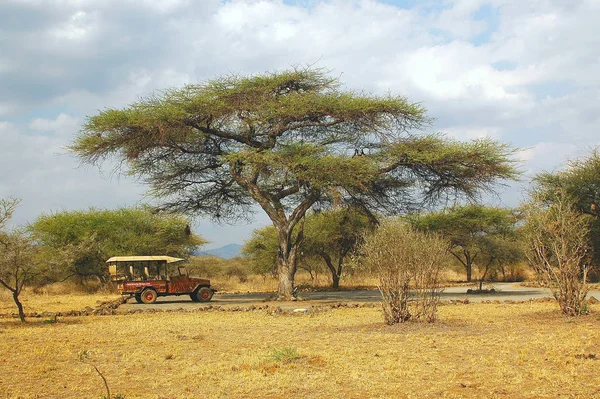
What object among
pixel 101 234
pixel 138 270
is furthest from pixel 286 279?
pixel 101 234

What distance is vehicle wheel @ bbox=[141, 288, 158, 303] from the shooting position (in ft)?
79.8

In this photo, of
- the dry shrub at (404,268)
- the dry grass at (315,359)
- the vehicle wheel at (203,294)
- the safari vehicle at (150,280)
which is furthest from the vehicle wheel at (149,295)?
the dry shrub at (404,268)

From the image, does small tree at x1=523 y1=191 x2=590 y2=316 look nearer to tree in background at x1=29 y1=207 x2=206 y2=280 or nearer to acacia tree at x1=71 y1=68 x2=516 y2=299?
acacia tree at x1=71 y1=68 x2=516 y2=299

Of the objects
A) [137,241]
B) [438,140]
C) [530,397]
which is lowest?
[530,397]

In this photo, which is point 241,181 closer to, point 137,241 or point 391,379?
point 137,241

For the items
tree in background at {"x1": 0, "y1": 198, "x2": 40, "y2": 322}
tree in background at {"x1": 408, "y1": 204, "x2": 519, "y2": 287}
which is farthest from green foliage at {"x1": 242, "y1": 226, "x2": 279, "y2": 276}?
tree in background at {"x1": 0, "y1": 198, "x2": 40, "y2": 322}

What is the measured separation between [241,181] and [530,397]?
59.6 ft

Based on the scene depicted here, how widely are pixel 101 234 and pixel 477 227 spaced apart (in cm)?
2235

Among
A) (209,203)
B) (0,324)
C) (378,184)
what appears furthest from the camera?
(209,203)

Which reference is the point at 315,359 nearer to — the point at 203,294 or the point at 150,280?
the point at 150,280

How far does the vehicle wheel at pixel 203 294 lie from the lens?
25281mm

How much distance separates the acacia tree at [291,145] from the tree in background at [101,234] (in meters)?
10.8

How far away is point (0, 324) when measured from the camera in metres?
15.8

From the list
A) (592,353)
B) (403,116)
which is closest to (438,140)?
(403,116)
